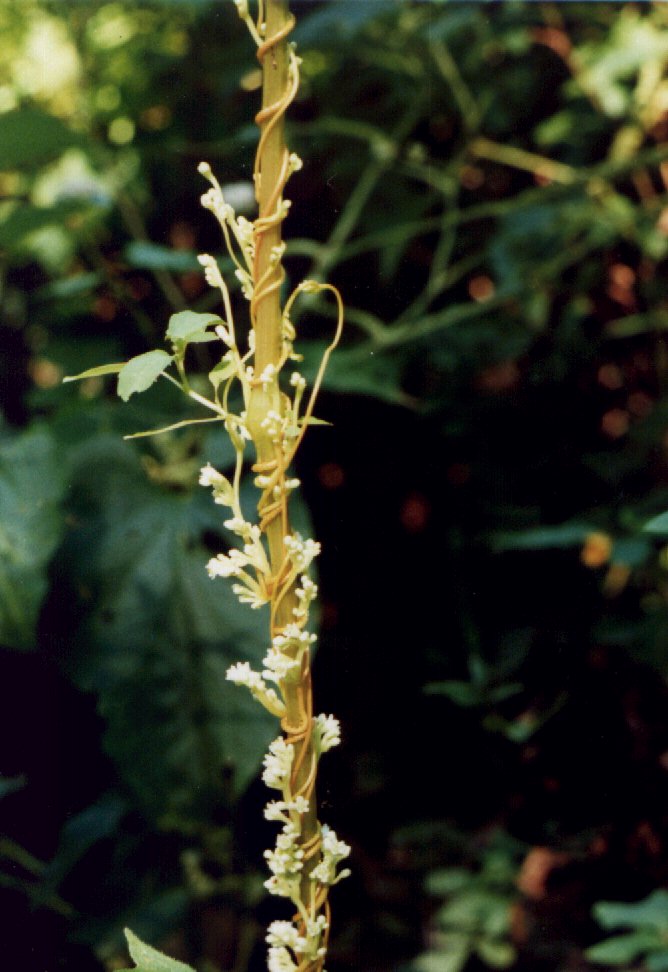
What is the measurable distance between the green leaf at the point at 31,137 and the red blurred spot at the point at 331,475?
449mm

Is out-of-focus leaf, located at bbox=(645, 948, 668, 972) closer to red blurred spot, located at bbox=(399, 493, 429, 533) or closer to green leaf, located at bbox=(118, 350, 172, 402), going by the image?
red blurred spot, located at bbox=(399, 493, 429, 533)

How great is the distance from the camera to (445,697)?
1.15 m

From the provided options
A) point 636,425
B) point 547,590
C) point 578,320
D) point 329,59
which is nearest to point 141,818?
point 547,590

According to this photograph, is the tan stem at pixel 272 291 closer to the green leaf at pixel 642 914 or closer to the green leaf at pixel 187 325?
the green leaf at pixel 187 325

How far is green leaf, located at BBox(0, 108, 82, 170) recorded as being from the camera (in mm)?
998

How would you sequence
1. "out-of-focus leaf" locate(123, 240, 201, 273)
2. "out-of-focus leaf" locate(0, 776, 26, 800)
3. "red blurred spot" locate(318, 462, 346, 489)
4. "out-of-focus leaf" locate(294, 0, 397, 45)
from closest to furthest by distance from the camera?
"out-of-focus leaf" locate(0, 776, 26, 800) → "out-of-focus leaf" locate(123, 240, 201, 273) → "out-of-focus leaf" locate(294, 0, 397, 45) → "red blurred spot" locate(318, 462, 346, 489)

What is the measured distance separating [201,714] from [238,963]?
A: 0.32 metres

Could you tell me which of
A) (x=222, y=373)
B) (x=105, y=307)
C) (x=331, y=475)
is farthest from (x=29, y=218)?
(x=222, y=373)

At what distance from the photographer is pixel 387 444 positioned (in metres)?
1.26

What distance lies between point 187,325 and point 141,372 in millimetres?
27

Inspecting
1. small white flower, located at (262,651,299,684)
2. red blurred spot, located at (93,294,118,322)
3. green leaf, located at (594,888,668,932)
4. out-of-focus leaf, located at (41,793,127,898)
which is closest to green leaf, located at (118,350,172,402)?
small white flower, located at (262,651,299,684)

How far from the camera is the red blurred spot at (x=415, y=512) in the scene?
4.11ft

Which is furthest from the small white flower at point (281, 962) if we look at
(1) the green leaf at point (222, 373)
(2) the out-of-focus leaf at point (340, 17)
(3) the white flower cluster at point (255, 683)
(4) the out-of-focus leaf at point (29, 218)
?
(2) the out-of-focus leaf at point (340, 17)

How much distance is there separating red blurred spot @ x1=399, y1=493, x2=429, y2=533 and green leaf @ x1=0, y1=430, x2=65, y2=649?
1.65 ft
